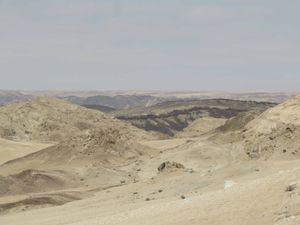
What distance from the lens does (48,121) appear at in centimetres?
9756

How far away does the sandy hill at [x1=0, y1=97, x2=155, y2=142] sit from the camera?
9500cm

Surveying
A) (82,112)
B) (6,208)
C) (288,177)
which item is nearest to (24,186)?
(6,208)

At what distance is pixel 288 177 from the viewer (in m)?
21.9

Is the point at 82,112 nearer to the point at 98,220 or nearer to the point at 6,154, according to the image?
the point at 6,154

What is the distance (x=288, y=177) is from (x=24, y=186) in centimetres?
3194

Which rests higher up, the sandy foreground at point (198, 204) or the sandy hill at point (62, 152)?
the sandy foreground at point (198, 204)

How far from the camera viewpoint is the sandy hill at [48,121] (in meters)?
95.0

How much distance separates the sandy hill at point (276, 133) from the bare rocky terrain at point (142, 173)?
3.7 inches

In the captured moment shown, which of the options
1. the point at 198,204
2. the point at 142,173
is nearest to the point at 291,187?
the point at 198,204

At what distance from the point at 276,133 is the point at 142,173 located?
12.1 metres

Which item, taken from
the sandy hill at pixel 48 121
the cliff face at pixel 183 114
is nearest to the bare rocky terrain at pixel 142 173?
the sandy hill at pixel 48 121

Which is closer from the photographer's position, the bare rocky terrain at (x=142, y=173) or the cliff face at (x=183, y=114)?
the bare rocky terrain at (x=142, y=173)

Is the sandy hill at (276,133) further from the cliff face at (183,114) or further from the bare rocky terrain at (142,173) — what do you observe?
the cliff face at (183,114)

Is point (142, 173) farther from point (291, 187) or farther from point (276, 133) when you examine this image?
point (291, 187)
